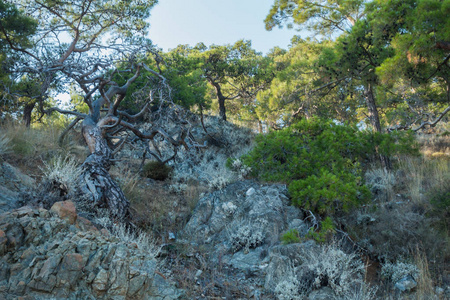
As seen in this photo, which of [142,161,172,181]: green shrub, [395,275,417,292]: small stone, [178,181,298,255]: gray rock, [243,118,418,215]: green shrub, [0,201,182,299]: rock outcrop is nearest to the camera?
[0,201,182,299]: rock outcrop

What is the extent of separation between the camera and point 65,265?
10.3 feet

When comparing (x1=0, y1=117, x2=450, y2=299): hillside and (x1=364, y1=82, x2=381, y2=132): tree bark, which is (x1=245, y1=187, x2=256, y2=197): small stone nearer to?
(x1=0, y1=117, x2=450, y2=299): hillside

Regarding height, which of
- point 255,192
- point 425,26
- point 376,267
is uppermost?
point 425,26

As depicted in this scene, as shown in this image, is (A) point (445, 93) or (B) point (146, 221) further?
(A) point (445, 93)

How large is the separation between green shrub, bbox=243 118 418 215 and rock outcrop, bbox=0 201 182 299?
3570 mm

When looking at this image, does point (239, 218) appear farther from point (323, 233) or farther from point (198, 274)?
point (198, 274)

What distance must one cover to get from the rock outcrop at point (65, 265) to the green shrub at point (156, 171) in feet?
17.7

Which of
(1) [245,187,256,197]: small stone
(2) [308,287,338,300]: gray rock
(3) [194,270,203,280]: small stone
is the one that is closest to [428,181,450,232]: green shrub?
(2) [308,287,338,300]: gray rock

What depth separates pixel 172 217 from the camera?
22.2 ft

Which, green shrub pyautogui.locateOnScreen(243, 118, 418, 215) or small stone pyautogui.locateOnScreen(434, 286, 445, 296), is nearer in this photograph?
small stone pyautogui.locateOnScreen(434, 286, 445, 296)

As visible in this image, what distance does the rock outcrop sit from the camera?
9.86 ft

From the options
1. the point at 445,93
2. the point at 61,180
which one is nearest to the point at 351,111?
the point at 445,93

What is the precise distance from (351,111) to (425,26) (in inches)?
305

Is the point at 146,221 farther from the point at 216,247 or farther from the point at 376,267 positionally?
the point at 376,267
